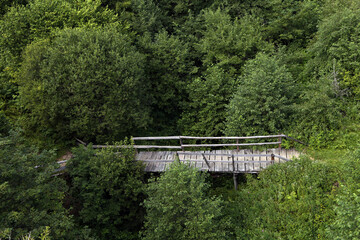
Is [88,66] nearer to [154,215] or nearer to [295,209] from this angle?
[154,215]

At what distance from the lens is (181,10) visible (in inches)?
845

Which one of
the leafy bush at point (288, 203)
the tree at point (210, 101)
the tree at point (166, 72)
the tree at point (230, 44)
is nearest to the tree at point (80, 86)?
the tree at point (166, 72)

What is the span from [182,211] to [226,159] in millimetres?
4026

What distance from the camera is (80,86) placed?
527 inches

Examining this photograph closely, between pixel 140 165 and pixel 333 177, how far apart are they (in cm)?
786

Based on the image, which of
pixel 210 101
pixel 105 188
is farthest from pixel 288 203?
pixel 210 101

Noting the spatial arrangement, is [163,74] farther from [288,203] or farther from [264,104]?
[288,203]

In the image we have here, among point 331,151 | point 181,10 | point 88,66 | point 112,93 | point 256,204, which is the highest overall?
point 181,10

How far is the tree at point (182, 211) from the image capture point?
388 inches

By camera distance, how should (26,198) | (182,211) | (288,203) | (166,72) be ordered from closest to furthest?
(26,198), (182,211), (288,203), (166,72)

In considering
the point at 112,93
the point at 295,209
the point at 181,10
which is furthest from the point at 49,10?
the point at 295,209

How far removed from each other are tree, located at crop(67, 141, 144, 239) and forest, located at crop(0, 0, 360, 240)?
0.19ft

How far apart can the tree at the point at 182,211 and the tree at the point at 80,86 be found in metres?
4.90

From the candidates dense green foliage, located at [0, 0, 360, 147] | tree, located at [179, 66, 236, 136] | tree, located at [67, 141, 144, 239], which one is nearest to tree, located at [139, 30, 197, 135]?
dense green foliage, located at [0, 0, 360, 147]
